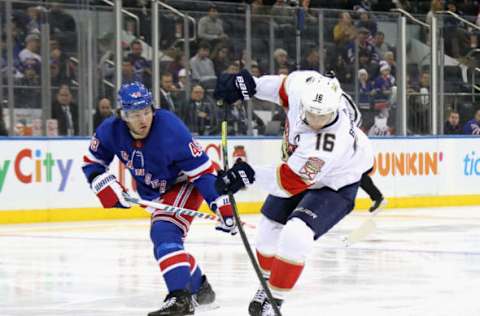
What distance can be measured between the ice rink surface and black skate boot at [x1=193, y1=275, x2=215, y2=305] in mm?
76

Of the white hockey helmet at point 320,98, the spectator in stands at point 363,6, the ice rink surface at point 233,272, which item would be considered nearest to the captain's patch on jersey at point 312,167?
the white hockey helmet at point 320,98

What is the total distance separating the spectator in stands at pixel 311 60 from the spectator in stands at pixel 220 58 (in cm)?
107

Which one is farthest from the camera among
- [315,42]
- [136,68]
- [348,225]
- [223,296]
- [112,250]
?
[315,42]

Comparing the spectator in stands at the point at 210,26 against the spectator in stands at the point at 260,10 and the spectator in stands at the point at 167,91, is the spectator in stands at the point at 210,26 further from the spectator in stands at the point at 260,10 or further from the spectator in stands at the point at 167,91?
the spectator in stands at the point at 167,91

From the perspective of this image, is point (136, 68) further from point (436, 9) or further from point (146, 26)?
point (436, 9)

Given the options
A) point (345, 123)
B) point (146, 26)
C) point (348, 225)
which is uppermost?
point (146, 26)

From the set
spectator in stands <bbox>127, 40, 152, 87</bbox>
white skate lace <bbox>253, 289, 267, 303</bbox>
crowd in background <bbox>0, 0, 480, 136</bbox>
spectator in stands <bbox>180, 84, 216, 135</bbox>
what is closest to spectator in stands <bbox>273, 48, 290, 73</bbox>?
crowd in background <bbox>0, 0, 480, 136</bbox>

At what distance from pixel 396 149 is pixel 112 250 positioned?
659 cm

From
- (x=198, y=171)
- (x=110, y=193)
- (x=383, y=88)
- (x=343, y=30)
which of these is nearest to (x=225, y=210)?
(x=198, y=171)

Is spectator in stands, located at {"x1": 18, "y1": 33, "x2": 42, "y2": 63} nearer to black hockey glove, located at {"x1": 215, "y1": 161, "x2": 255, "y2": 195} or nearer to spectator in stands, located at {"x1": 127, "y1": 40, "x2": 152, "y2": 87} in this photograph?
spectator in stands, located at {"x1": 127, "y1": 40, "x2": 152, "y2": 87}

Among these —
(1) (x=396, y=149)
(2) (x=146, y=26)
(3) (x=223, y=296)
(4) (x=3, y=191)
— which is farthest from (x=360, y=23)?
(3) (x=223, y=296)

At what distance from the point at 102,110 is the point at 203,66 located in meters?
1.40

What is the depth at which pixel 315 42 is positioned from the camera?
47.4 feet

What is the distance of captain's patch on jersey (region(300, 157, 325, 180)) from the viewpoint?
211 inches
